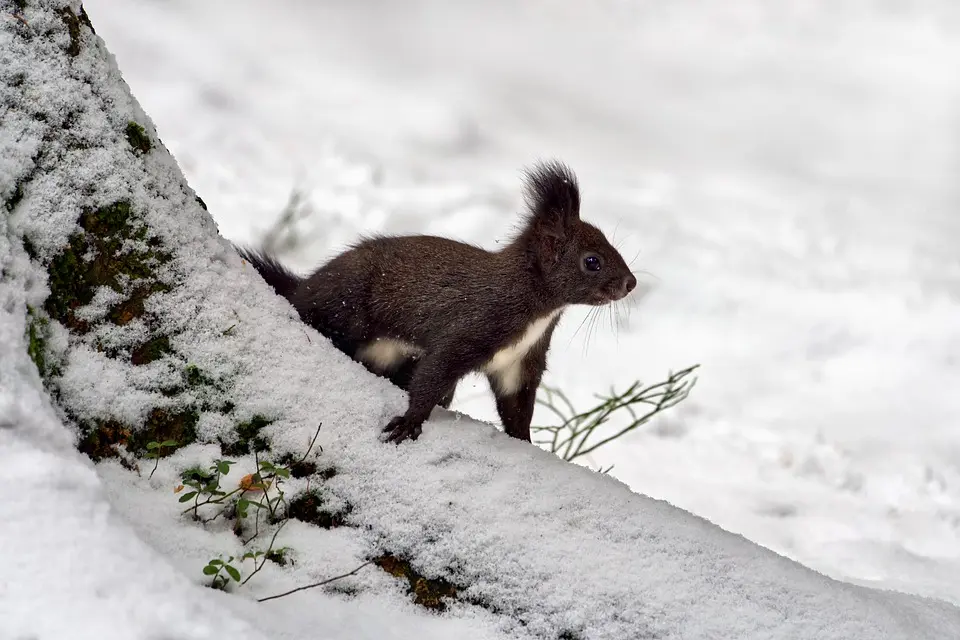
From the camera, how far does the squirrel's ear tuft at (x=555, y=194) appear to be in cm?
290

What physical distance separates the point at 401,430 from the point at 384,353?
31.2 inches

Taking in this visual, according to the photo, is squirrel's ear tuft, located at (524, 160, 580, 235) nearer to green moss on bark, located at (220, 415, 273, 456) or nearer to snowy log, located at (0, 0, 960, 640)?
snowy log, located at (0, 0, 960, 640)

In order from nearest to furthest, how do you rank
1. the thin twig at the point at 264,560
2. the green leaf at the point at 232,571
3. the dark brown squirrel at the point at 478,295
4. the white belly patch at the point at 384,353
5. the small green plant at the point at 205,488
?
the green leaf at the point at 232,571 < the thin twig at the point at 264,560 < the small green plant at the point at 205,488 < the dark brown squirrel at the point at 478,295 < the white belly patch at the point at 384,353

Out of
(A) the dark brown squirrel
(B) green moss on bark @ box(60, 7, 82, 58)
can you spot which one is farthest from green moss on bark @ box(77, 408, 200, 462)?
(B) green moss on bark @ box(60, 7, 82, 58)

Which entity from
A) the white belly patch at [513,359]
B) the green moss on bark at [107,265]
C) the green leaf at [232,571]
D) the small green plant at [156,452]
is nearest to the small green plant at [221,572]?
the green leaf at [232,571]

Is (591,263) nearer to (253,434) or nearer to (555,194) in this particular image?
(555,194)

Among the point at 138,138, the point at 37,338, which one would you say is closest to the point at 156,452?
the point at 37,338

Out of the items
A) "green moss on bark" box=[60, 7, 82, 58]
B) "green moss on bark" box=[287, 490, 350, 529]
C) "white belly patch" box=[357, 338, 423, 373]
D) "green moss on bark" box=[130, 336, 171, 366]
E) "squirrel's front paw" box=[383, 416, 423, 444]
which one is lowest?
"green moss on bark" box=[287, 490, 350, 529]

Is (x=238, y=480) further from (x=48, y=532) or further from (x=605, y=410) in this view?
(x=605, y=410)

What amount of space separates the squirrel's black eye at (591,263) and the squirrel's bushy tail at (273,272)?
1137 mm

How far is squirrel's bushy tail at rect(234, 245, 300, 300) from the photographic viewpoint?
318 cm

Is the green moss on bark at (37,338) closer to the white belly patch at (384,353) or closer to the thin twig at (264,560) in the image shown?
the thin twig at (264,560)

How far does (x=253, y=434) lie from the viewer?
2092 mm

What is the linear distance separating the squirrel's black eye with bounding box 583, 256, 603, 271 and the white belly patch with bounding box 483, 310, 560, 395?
0.22 metres
